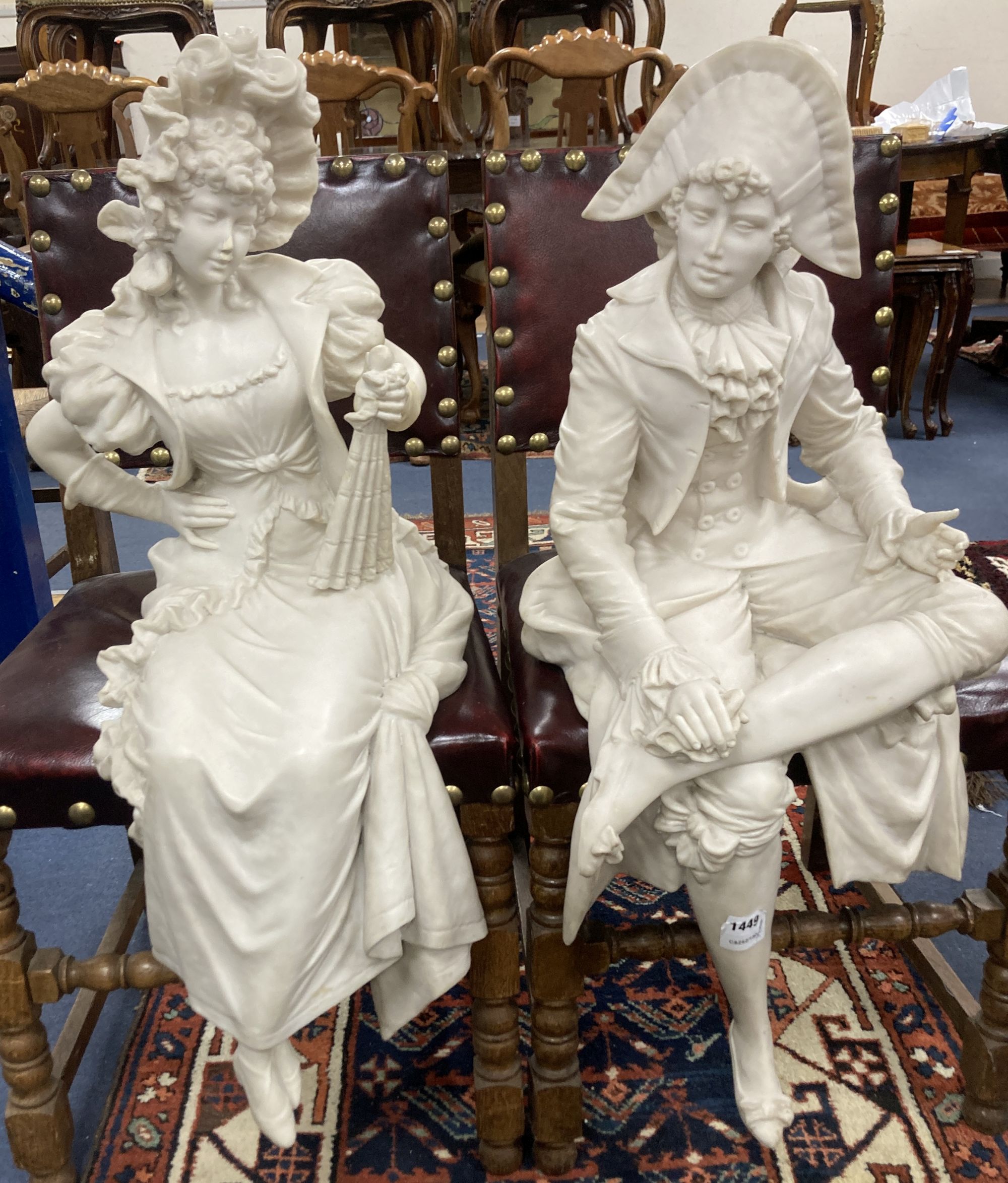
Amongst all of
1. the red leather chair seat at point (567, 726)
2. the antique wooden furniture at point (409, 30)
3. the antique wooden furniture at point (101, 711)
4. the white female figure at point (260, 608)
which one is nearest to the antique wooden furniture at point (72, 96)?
the antique wooden furniture at point (101, 711)

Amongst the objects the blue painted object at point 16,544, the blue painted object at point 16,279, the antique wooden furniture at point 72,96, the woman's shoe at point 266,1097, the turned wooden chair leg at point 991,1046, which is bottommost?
the turned wooden chair leg at point 991,1046

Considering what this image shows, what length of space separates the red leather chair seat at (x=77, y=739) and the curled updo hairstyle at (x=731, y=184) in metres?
0.56

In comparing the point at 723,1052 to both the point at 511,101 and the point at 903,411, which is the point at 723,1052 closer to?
the point at 903,411

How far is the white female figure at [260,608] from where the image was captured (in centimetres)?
108

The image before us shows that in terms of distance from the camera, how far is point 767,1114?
1212mm

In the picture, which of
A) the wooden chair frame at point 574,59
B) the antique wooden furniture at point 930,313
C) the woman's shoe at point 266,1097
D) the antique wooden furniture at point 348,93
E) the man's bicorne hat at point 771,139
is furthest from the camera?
the antique wooden furniture at point 930,313

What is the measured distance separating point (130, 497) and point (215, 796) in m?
0.41

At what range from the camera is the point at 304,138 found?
A: 1.14 m

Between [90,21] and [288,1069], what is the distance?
380cm

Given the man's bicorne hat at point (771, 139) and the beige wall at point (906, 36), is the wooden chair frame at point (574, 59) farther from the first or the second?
the beige wall at point (906, 36)

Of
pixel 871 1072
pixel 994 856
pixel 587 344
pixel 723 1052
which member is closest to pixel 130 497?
pixel 587 344

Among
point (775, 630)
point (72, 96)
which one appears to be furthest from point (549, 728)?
point (72, 96)

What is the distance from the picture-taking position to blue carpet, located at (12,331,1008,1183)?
1.56 meters

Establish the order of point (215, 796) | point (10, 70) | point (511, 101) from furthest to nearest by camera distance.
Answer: point (10, 70) < point (511, 101) < point (215, 796)
